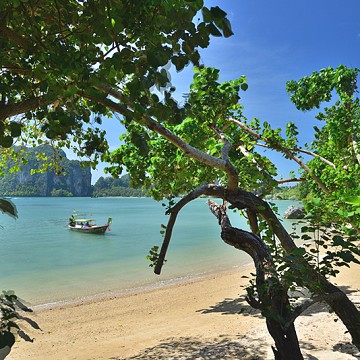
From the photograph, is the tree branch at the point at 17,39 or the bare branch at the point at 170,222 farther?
the bare branch at the point at 170,222

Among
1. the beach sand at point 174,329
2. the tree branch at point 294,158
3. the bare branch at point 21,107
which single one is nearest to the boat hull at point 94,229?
the beach sand at point 174,329

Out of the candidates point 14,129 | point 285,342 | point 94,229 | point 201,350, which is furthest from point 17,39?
point 94,229

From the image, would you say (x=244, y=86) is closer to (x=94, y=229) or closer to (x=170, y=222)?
(x=170, y=222)

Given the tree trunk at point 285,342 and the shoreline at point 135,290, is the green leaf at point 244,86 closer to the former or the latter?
the tree trunk at point 285,342

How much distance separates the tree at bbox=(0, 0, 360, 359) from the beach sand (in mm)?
1008

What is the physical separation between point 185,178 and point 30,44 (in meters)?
3.65

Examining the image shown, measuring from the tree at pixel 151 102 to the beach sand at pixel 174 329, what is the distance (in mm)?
1008

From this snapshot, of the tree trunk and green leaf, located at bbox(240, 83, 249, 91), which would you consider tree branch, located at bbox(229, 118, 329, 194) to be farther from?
the tree trunk

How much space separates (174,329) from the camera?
8352 mm

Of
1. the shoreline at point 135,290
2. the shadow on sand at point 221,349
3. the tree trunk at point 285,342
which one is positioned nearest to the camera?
the tree trunk at point 285,342

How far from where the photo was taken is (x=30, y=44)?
1.86m

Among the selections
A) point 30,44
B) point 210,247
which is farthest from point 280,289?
point 210,247

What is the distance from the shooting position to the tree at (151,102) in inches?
62.6

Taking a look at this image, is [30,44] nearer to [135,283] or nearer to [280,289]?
[280,289]
